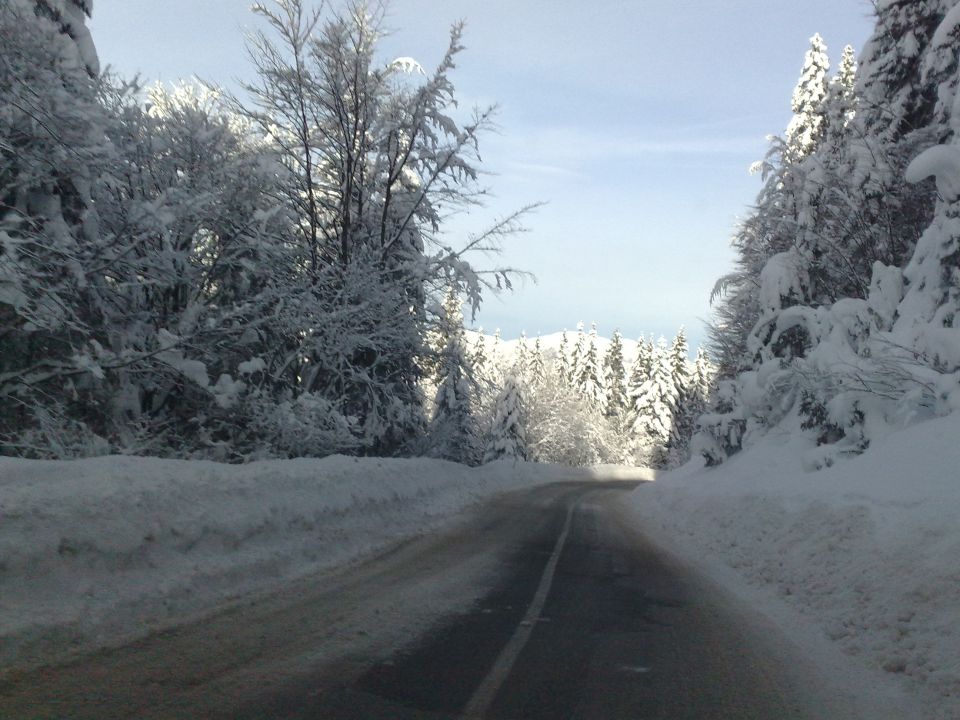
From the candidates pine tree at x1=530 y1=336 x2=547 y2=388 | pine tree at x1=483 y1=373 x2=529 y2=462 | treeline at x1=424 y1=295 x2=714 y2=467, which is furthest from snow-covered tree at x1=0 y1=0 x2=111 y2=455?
pine tree at x1=530 y1=336 x2=547 y2=388

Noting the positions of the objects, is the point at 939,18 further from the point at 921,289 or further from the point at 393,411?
the point at 393,411

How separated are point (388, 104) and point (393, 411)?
833 centimetres

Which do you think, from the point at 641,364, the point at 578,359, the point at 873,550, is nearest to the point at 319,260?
the point at 873,550

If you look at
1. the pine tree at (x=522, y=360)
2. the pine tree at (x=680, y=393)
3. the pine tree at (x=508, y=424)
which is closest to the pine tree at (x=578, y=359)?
the pine tree at (x=522, y=360)

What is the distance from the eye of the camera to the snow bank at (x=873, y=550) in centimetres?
612

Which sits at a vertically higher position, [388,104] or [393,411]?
[388,104]

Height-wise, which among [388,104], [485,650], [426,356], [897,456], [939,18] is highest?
[939,18]

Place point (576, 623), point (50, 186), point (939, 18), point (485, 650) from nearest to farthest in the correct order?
point (485, 650) < point (576, 623) < point (50, 186) < point (939, 18)

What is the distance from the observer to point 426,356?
66.3 ft

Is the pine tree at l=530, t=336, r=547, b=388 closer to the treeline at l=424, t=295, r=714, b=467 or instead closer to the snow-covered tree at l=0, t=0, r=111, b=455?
the treeline at l=424, t=295, r=714, b=467

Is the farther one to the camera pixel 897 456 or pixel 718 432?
pixel 718 432

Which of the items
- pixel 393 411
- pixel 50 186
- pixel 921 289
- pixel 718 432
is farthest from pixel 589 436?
pixel 50 186

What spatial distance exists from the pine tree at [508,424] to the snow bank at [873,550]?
39.6 metres

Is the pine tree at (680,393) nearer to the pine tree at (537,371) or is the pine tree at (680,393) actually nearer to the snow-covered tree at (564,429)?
the snow-covered tree at (564,429)
